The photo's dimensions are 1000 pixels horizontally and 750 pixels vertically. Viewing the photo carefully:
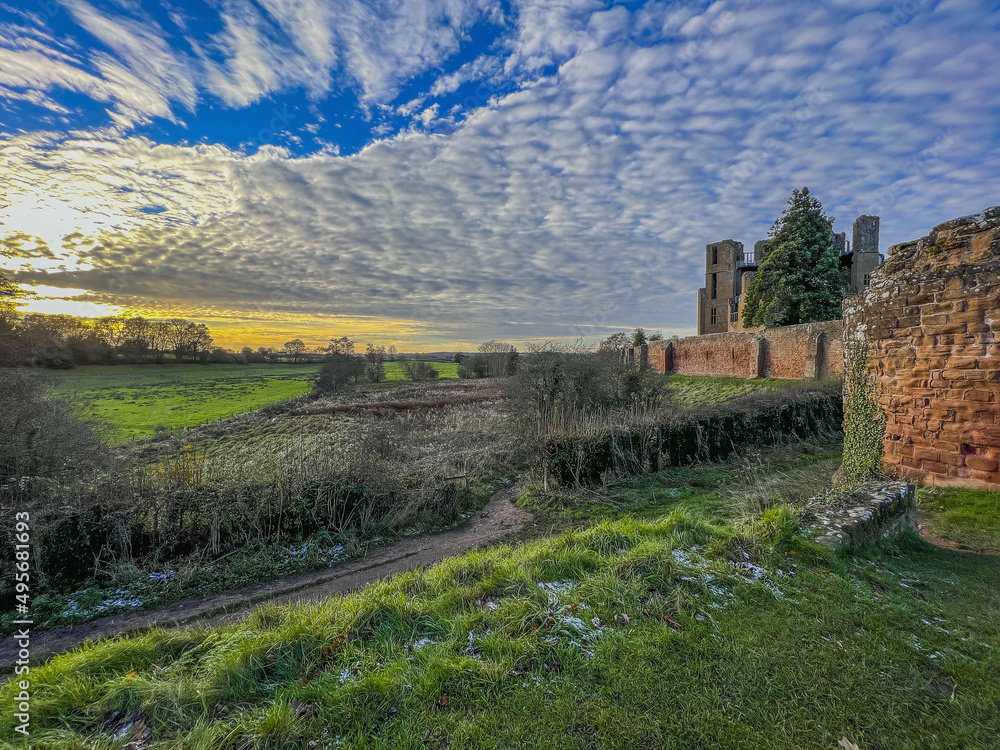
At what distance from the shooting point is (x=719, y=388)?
23.5 m

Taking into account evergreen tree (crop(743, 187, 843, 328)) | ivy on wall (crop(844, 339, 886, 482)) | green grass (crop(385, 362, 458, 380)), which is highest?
evergreen tree (crop(743, 187, 843, 328))

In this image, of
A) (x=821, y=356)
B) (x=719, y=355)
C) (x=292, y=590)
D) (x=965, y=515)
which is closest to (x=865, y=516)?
(x=965, y=515)

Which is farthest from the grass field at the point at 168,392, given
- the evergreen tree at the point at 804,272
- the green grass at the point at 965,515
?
the evergreen tree at the point at 804,272

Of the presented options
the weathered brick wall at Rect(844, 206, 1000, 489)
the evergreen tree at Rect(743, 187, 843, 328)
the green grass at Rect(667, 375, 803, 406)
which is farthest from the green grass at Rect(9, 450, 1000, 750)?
the evergreen tree at Rect(743, 187, 843, 328)

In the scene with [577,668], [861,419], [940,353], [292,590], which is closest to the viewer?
[577,668]

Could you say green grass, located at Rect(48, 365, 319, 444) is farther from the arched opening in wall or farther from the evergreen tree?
the evergreen tree

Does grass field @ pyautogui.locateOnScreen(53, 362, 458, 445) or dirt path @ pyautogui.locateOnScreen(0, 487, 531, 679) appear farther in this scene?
grass field @ pyautogui.locateOnScreen(53, 362, 458, 445)

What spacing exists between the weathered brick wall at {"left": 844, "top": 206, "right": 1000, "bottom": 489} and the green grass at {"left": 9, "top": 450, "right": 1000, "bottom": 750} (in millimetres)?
3729

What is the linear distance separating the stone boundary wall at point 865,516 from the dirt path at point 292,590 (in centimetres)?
458

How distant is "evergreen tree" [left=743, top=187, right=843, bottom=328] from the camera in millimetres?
27219

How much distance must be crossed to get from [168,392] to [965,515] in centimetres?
3884

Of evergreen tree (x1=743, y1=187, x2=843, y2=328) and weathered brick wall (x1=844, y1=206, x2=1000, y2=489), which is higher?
evergreen tree (x1=743, y1=187, x2=843, y2=328)

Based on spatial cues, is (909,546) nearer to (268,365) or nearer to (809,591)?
(809,591)

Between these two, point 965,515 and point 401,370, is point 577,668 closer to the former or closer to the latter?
point 965,515
